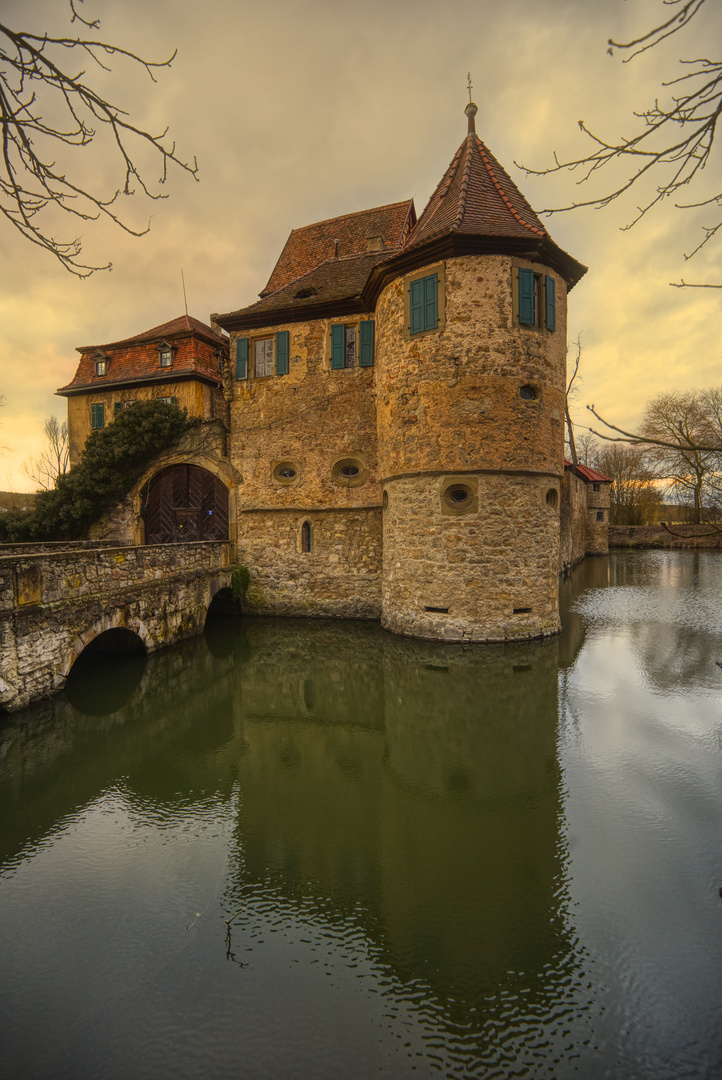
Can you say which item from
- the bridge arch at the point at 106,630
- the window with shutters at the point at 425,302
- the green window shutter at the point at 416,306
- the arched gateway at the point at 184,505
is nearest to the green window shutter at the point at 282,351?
the arched gateway at the point at 184,505

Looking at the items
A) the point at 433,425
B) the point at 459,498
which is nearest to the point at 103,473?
the point at 433,425

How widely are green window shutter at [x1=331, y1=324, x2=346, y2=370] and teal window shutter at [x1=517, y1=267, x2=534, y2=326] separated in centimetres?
466

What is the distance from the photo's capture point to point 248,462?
46.4 feet

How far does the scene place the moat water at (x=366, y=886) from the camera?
2643 mm

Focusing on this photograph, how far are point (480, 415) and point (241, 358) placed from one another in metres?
7.26

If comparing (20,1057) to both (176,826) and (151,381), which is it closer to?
(176,826)

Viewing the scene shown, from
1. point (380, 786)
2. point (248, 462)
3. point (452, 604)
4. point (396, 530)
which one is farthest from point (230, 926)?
point (248, 462)

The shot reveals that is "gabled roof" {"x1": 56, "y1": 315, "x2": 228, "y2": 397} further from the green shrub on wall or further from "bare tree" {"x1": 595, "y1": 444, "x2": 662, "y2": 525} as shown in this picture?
"bare tree" {"x1": 595, "y1": 444, "x2": 662, "y2": 525}

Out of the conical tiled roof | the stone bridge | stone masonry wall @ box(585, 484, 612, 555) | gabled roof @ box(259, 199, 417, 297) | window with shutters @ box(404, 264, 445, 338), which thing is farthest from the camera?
stone masonry wall @ box(585, 484, 612, 555)

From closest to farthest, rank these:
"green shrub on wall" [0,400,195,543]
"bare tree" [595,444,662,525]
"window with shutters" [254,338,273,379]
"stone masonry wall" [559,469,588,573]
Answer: "window with shutters" [254,338,273,379] → "green shrub on wall" [0,400,195,543] → "stone masonry wall" [559,469,588,573] → "bare tree" [595,444,662,525]

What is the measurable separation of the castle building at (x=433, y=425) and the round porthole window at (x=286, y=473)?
37mm

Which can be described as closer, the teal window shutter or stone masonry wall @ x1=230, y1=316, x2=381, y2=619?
the teal window shutter

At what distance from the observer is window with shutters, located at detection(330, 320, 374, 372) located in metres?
13.1

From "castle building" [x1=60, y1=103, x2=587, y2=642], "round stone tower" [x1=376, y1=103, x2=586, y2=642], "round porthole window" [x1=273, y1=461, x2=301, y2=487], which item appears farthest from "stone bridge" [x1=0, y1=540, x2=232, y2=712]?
"round stone tower" [x1=376, y1=103, x2=586, y2=642]
